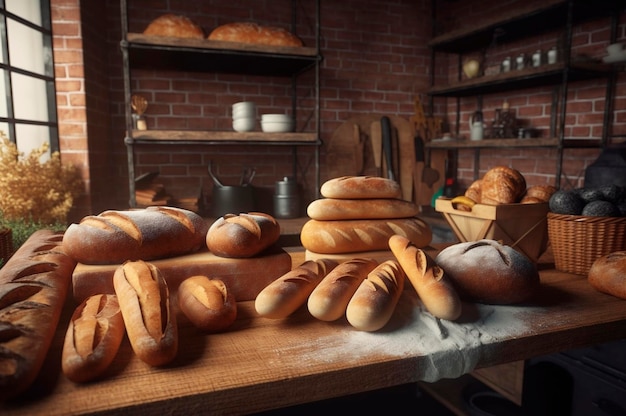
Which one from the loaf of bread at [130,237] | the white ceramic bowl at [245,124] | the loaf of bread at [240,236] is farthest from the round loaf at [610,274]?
the white ceramic bowl at [245,124]

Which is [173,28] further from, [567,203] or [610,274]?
[610,274]

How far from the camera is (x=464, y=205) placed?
1.33 metres

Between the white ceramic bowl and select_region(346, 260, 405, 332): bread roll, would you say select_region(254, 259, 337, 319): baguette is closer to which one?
select_region(346, 260, 405, 332): bread roll

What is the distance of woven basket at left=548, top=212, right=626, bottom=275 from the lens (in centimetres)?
110

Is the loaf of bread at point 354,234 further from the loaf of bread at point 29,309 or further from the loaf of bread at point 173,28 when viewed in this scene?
the loaf of bread at point 173,28

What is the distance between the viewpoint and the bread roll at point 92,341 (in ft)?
1.98

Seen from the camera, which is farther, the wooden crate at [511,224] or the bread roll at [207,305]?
the wooden crate at [511,224]

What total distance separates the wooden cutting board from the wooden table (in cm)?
6

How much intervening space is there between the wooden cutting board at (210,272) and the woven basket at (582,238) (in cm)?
73

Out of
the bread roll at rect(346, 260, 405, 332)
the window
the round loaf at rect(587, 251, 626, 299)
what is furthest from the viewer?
the window

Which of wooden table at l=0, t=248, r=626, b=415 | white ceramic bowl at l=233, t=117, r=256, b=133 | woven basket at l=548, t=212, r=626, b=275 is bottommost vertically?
wooden table at l=0, t=248, r=626, b=415

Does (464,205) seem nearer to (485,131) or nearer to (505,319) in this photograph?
(505,319)

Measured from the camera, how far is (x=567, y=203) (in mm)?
1150

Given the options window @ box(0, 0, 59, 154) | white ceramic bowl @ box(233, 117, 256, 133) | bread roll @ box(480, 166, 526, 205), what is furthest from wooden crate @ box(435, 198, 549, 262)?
window @ box(0, 0, 59, 154)
